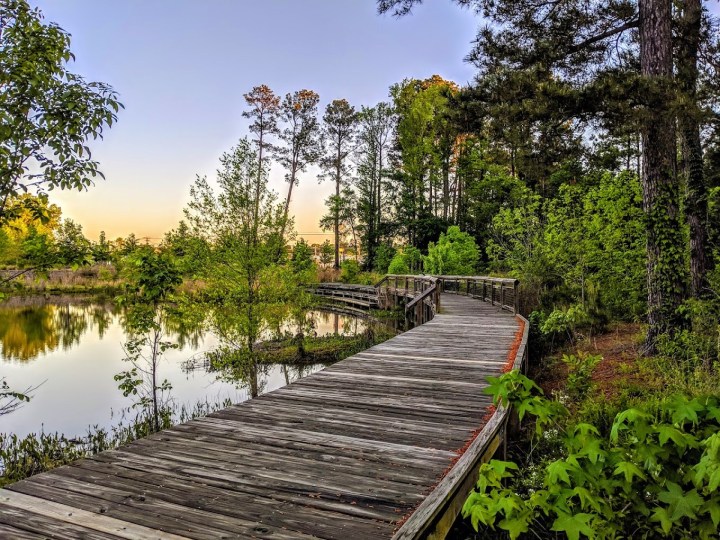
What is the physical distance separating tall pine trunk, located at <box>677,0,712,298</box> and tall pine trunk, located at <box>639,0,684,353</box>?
0.96 metres

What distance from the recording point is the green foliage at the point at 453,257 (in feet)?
79.8

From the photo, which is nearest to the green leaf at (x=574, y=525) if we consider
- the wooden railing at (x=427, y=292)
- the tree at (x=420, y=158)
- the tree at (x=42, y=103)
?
the tree at (x=42, y=103)

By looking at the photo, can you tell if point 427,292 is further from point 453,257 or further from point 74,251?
point 453,257

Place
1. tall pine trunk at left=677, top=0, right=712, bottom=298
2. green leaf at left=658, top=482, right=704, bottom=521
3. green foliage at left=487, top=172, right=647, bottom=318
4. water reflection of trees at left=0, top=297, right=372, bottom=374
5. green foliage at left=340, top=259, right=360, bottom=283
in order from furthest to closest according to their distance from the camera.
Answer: green foliage at left=340, top=259, right=360, bottom=283 → water reflection of trees at left=0, top=297, right=372, bottom=374 → green foliage at left=487, top=172, right=647, bottom=318 → tall pine trunk at left=677, top=0, right=712, bottom=298 → green leaf at left=658, top=482, right=704, bottom=521

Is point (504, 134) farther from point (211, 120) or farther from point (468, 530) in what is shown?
point (211, 120)

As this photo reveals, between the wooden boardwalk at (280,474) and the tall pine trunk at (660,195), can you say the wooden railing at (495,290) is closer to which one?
the tall pine trunk at (660,195)

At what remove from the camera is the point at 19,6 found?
3938mm

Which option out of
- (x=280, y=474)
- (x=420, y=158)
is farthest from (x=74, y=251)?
(x=420, y=158)

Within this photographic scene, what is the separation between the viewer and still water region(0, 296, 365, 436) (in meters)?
10.1

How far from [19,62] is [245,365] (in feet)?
25.7

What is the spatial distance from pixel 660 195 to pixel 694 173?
1.71m

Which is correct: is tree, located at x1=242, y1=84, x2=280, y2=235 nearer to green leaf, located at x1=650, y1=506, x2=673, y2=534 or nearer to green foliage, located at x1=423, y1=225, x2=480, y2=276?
green foliage, located at x1=423, y1=225, x2=480, y2=276

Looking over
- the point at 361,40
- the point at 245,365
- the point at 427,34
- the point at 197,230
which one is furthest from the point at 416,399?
the point at 361,40

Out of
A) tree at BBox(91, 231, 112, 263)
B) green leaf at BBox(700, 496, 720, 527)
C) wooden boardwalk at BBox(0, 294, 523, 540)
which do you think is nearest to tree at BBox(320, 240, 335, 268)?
wooden boardwalk at BBox(0, 294, 523, 540)
